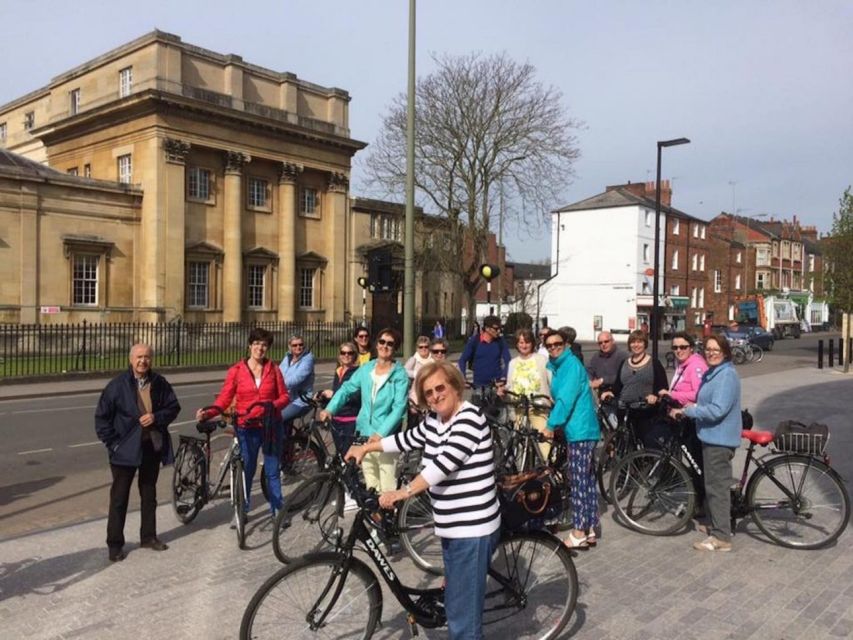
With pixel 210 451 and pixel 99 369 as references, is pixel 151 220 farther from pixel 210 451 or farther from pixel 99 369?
pixel 210 451

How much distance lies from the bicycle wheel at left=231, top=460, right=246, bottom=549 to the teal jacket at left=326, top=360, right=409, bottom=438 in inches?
35.8

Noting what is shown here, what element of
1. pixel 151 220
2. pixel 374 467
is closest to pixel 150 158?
pixel 151 220

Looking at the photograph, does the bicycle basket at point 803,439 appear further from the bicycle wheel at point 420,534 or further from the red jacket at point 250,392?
the red jacket at point 250,392

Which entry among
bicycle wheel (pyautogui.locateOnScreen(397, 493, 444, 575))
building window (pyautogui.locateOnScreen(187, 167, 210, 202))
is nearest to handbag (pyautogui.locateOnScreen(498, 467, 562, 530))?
bicycle wheel (pyautogui.locateOnScreen(397, 493, 444, 575))

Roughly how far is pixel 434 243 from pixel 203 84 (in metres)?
14.0

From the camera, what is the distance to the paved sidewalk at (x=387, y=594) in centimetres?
438

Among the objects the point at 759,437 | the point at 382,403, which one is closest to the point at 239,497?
the point at 382,403

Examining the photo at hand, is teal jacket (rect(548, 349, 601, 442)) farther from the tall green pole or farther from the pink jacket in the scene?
the tall green pole

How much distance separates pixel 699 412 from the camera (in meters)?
5.63

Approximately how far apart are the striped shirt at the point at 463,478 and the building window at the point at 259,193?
36278mm

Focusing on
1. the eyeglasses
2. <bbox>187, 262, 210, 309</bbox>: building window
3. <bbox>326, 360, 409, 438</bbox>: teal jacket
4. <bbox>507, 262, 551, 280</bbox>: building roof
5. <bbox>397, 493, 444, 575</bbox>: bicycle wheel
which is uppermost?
<bbox>507, 262, 551, 280</bbox>: building roof

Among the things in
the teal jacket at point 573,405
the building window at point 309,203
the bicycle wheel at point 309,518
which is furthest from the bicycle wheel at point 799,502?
the building window at point 309,203

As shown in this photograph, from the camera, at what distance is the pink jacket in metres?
6.49

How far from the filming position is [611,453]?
746cm
